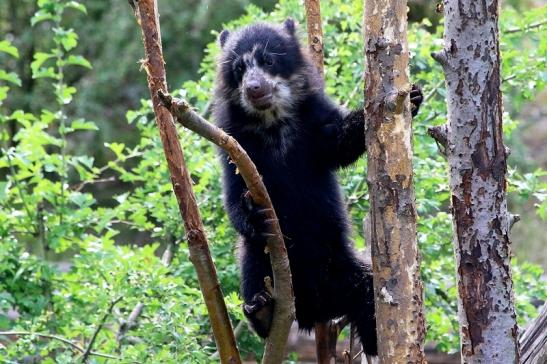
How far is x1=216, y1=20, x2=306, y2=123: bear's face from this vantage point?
493cm

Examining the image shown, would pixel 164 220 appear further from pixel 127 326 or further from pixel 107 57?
pixel 107 57

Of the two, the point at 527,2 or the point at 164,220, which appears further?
the point at 527,2

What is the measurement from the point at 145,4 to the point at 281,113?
1.33m

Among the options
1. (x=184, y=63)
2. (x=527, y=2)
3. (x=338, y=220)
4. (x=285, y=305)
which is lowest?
(x=285, y=305)

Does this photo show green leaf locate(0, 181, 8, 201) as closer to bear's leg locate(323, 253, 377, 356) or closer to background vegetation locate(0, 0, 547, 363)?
background vegetation locate(0, 0, 547, 363)

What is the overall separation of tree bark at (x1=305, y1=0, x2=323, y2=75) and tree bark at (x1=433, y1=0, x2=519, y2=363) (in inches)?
56.0

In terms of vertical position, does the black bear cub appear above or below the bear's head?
below

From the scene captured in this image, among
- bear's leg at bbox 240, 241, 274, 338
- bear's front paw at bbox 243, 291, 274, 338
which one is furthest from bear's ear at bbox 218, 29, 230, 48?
bear's front paw at bbox 243, 291, 274, 338

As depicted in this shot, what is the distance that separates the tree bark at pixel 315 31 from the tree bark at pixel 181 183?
1322 mm

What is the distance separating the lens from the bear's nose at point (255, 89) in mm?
4863

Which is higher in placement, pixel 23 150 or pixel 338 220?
pixel 23 150

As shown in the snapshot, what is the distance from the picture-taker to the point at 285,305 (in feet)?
13.4

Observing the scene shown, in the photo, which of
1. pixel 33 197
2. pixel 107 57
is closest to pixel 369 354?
pixel 33 197

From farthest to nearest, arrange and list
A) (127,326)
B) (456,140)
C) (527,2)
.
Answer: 1. (527,2)
2. (127,326)
3. (456,140)
